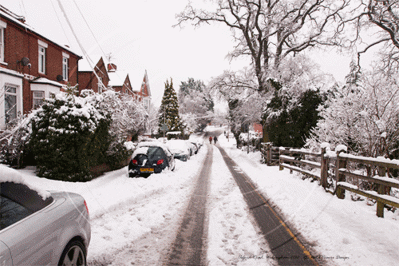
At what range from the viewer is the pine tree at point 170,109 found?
45.0 metres

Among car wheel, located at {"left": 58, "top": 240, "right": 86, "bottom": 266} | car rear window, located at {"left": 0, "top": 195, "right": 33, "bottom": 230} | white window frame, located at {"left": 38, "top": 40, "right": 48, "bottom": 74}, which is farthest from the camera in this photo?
white window frame, located at {"left": 38, "top": 40, "right": 48, "bottom": 74}

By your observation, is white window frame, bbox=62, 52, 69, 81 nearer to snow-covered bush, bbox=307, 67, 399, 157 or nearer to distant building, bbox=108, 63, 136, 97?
distant building, bbox=108, 63, 136, 97

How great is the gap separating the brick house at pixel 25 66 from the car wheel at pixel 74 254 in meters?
9.42

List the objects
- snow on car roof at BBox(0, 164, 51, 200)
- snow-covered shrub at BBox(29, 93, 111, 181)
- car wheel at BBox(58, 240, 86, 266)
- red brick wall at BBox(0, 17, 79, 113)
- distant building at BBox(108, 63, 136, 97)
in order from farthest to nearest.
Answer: distant building at BBox(108, 63, 136, 97), red brick wall at BBox(0, 17, 79, 113), snow-covered shrub at BBox(29, 93, 111, 181), car wheel at BBox(58, 240, 86, 266), snow on car roof at BBox(0, 164, 51, 200)

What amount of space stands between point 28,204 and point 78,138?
271 inches

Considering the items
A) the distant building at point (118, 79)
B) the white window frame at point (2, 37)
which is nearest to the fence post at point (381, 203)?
the white window frame at point (2, 37)

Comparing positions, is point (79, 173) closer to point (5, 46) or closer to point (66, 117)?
point (66, 117)

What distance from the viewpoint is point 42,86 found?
1466 centimetres

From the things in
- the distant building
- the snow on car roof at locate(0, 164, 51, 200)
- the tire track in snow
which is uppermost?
the distant building

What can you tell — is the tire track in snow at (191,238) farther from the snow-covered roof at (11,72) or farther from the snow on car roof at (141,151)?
the snow-covered roof at (11,72)

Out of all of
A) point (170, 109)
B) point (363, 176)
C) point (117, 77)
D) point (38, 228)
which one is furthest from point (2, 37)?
point (170, 109)

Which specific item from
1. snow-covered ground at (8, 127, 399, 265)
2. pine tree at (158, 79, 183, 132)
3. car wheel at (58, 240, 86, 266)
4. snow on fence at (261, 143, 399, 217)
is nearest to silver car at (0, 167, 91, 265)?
car wheel at (58, 240, 86, 266)

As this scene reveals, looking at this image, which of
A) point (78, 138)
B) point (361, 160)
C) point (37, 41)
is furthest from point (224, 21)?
point (361, 160)

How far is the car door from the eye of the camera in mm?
1721
